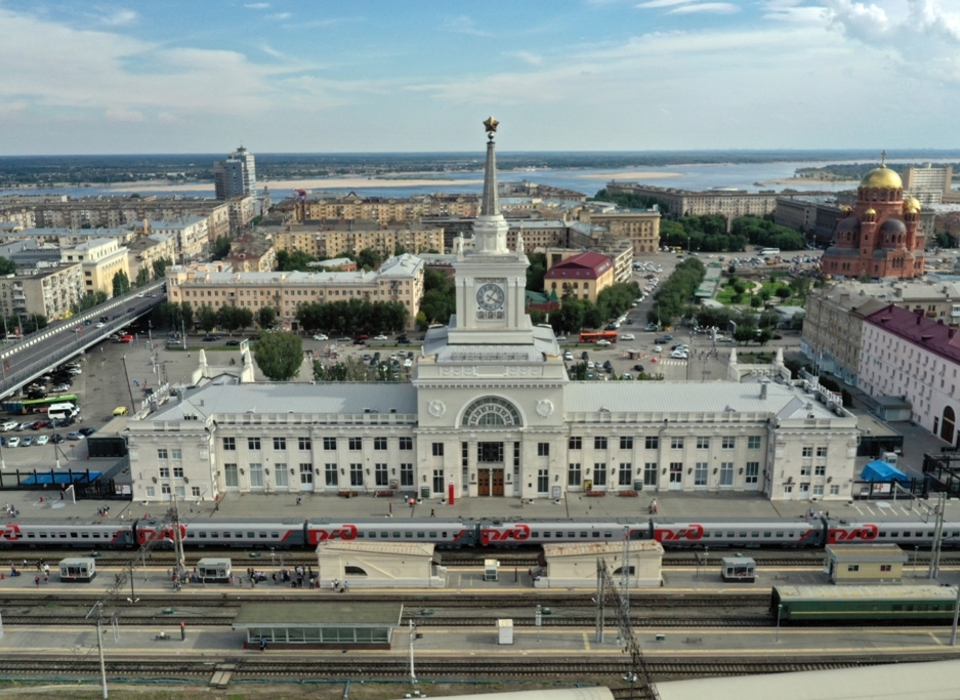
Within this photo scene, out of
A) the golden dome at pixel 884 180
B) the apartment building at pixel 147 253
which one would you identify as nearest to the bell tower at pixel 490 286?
the apartment building at pixel 147 253

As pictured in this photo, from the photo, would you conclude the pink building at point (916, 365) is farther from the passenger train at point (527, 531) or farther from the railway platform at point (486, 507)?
the passenger train at point (527, 531)

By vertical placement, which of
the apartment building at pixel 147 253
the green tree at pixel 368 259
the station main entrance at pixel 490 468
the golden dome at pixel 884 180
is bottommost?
the station main entrance at pixel 490 468

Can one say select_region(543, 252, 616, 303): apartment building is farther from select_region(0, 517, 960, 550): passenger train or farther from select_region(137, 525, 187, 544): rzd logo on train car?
select_region(137, 525, 187, 544): rzd logo on train car

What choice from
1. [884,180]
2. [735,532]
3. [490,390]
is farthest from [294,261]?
[735,532]

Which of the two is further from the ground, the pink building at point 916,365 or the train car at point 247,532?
the pink building at point 916,365

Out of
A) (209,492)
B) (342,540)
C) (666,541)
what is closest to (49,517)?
(209,492)

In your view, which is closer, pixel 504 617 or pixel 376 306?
pixel 504 617

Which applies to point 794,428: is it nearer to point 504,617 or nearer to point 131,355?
point 504,617

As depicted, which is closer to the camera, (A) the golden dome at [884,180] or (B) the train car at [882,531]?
(B) the train car at [882,531]
